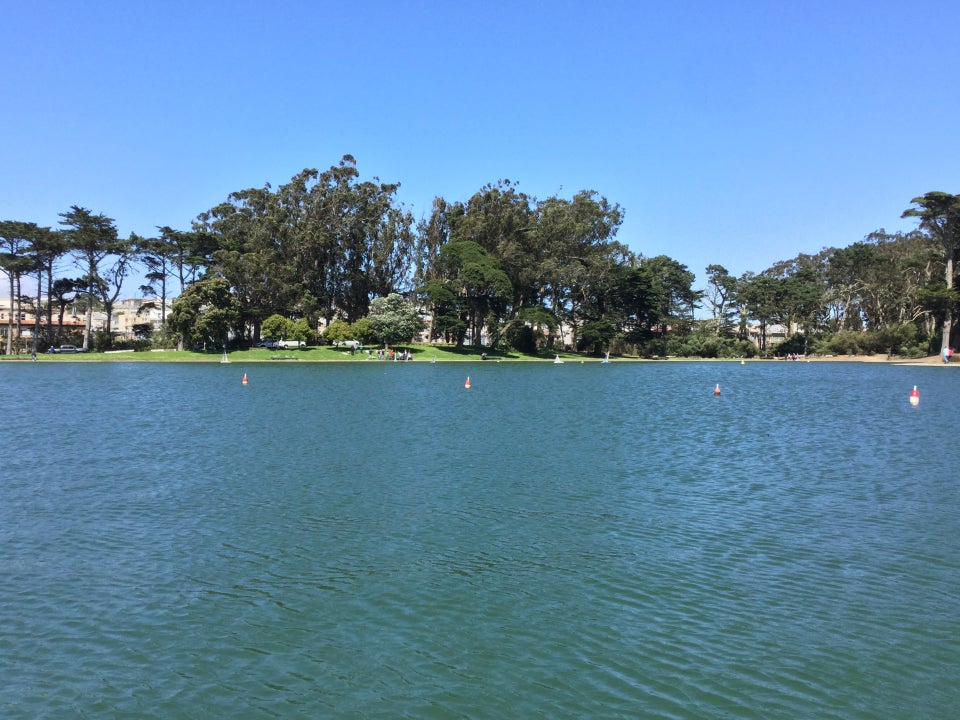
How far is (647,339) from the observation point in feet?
378

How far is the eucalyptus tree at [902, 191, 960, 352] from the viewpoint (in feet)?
291

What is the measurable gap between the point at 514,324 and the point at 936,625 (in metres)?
94.5

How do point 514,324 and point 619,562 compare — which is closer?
point 619,562

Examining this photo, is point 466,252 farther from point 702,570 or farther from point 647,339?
point 702,570

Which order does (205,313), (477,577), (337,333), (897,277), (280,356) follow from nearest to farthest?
1. (477,577)
2. (205,313)
3. (280,356)
4. (337,333)
5. (897,277)

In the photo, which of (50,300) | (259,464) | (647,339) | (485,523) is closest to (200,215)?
(50,300)

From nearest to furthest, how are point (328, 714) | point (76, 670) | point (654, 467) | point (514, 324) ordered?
1. point (328, 714)
2. point (76, 670)
3. point (654, 467)
4. point (514, 324)

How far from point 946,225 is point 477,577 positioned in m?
105

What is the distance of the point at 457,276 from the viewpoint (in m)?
100

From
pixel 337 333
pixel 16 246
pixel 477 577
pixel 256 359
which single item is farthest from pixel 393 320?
pixel 477 577

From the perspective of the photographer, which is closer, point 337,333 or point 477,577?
point 477,577

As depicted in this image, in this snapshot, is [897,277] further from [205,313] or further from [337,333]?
[205,313]

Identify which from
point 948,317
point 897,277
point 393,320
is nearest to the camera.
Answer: point 948,317

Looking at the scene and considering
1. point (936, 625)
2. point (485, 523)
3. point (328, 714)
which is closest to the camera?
point (328, 714)
